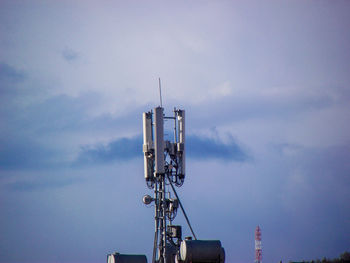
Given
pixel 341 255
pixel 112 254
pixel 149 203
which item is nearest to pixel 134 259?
pixel 112 254

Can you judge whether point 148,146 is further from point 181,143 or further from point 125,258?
point 125,258

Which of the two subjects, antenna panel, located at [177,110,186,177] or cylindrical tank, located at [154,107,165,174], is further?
antenna panel, located at [177,110,186,177]

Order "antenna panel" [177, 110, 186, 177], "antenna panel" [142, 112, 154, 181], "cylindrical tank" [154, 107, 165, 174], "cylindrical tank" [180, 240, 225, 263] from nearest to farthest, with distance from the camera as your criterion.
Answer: "cylindrical tank" [180, 240, 225, 263]
"cylindrical tank" [154, 107, 165, 174]
"antenna panel" [142, 112, 154, 181]
"antenna panel" [177, 110, 186, 177]

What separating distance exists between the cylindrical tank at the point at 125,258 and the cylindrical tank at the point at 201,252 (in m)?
2.97

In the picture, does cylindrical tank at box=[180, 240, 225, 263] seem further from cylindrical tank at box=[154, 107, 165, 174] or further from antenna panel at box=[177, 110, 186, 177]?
antenna panel at box=[177, 110, 186, 177]

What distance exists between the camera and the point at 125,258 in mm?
55094

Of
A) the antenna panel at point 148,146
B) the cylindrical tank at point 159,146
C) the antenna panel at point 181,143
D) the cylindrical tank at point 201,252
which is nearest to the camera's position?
the cylindrical tank at point 201,252

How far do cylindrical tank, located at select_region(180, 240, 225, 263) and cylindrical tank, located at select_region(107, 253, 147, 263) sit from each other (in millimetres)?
2971

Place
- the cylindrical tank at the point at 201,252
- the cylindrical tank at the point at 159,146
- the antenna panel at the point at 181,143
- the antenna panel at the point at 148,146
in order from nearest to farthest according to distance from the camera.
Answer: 1. the cylindrical tank at the point at 201,252
2. the cylindrical tank at the point at 159,146
3. the antenna panel at the point at 148,146
4. the antenna panel at the point at 181,143

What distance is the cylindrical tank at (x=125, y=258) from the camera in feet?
180

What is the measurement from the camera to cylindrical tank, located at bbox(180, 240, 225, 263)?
54375 mm

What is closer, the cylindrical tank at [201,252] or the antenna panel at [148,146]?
the cylindrical tank at [201,252]

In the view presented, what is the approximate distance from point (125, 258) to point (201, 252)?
18.1 ft

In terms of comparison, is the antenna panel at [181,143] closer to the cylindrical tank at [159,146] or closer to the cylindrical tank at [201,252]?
the cylindrical tank at [159,146]
